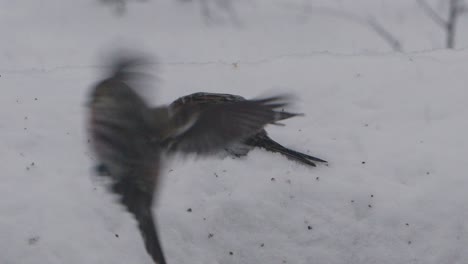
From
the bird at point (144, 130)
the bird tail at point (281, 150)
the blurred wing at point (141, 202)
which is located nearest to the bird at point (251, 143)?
the bird tail at point (281, 150)

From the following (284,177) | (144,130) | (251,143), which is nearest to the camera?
(144,130)

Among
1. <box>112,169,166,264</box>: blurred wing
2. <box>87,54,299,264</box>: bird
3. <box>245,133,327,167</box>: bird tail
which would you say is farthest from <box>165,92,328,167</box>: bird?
<box>112,169,166,264</box>: blurred wing

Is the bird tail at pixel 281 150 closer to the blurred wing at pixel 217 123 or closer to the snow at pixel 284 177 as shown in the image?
the snow at pixel 284 177

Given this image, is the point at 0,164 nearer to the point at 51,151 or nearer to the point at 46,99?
the point at 51,151

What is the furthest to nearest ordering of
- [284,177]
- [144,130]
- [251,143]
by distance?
[251,143]
[284,177]
[144,130]

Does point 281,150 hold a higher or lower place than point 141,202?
lower

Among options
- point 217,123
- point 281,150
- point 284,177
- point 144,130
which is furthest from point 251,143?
point 144,130

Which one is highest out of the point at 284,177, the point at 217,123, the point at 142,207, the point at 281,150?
the point at 217,123

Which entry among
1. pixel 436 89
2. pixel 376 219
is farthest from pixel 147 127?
pixel 436 89

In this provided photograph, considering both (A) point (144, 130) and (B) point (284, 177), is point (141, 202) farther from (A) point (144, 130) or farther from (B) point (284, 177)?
(B) point (284, 177)
